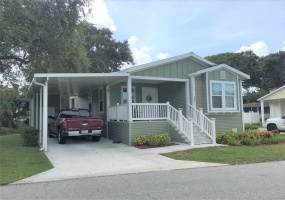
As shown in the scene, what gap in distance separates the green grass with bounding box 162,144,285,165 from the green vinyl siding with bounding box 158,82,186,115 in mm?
4776

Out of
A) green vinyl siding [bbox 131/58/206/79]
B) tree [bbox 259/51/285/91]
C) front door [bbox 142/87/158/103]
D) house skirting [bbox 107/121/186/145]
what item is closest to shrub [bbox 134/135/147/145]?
house skirting [bbox 107/121/186/145]

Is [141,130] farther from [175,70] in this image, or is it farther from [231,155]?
[231,155]

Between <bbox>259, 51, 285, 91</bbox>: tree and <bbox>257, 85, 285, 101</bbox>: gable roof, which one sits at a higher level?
<bbox>259, 51, 285, 91</bbox>: tree

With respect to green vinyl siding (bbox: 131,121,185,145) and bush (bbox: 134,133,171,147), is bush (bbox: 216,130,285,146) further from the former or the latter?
bush (bbox: 134,133,171,147)

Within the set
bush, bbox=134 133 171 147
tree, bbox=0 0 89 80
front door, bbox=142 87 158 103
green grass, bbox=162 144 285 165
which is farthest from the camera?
front door, bbox=142 87 158 103

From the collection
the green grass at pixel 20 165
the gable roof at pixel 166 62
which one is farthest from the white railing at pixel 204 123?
the green grass at pixel 20 165

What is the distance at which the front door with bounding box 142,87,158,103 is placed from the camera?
17.3 m

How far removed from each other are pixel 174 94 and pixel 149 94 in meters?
1.86

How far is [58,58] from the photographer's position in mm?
19219

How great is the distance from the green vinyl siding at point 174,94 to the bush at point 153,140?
3.00m

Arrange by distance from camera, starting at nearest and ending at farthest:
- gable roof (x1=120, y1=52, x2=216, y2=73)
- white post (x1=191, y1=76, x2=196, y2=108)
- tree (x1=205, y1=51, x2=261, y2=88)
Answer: gable roof (x1=120, y1=52, x2=216, y2=73) < white post (x1=191, y1=76, x2=196, y2=108) < tree (x1=205, y1=51, x2=261, y2=88)

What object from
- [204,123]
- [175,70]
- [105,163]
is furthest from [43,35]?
[105,163]

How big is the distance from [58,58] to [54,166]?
11976 millimetres

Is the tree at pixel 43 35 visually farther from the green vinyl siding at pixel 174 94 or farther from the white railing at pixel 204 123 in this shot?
the white railing at pixel 204 123
